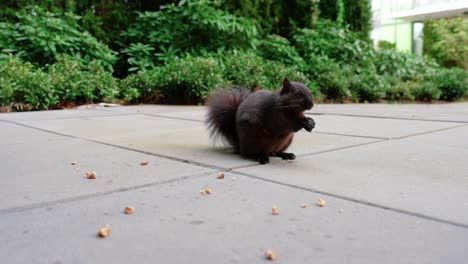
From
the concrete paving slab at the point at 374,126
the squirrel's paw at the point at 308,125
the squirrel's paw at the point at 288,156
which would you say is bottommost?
the squirrel's paw at the point at 288,156

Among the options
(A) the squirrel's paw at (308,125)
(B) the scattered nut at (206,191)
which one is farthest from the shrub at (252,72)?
(B) the scattered nut at (206,191)

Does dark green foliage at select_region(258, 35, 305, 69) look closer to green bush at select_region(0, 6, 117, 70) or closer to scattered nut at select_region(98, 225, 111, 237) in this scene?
green bush at select_region(0, 6, 117, 70)

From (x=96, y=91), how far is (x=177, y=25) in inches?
93.0

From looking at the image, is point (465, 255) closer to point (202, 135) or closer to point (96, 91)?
point (202, 135)

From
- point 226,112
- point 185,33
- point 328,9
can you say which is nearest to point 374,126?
point 226,112

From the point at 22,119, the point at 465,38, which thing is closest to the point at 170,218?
the point at 22,119

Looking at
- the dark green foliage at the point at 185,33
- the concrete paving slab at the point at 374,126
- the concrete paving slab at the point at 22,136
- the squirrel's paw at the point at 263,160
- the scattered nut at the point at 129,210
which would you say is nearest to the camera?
the scattered nut at the point at 129,210

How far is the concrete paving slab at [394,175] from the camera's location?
1710 millimetres

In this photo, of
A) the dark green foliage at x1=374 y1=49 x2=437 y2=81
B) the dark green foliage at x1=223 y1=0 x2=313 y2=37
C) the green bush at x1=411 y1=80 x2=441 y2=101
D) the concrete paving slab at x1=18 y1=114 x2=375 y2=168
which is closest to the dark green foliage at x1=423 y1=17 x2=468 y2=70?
the dark green foliage at x1=374 y1=49 x2=437 y2=81

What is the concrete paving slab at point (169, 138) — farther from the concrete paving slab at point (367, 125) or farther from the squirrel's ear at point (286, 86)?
the squirrel's ear at point (286, 86)

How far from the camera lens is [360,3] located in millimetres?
10922

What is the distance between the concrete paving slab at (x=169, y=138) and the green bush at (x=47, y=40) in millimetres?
2866

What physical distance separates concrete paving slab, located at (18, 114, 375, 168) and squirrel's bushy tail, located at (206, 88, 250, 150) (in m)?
0.11

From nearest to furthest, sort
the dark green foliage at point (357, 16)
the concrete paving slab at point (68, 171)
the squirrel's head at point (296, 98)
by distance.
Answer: the concrete paving slab at point (68, 171) → the squirrel's head at point (296, 98) → the dark green foliage at point (357, 16)
